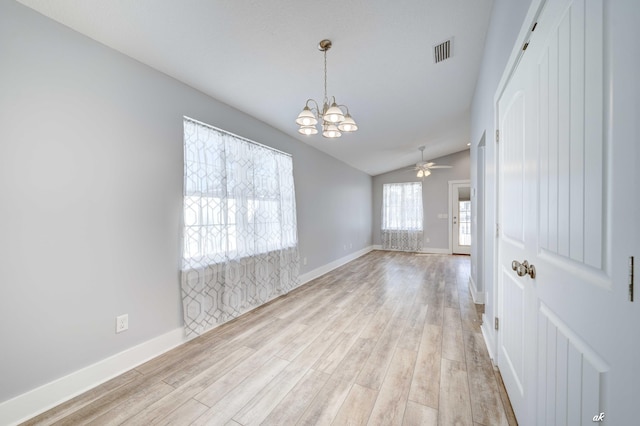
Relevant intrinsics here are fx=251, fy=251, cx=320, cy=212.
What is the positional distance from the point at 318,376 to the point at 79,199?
218 centimetres

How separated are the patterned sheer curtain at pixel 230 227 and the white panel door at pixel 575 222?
262cm

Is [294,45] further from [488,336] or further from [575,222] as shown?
[488,336]

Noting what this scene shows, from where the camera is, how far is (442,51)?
8.28 ft

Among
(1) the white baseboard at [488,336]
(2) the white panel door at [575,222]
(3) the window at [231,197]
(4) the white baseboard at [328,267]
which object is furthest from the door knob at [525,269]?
(4) the white baseboard at [328,267]

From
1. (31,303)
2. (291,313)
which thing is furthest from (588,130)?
(291,313)

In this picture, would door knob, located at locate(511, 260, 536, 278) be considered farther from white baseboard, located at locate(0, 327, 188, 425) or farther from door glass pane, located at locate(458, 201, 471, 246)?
door glass pane, located at locate(458, 201, 471, 246)

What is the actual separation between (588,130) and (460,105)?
3.85 m

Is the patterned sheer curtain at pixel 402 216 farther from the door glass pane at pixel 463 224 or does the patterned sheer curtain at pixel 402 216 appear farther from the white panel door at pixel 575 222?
the white panel door at pixel 575 222

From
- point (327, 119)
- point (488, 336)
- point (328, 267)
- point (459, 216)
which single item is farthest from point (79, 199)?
point (459, 216)

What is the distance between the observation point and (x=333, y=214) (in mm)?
5602

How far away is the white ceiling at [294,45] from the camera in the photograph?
1746 millimetres

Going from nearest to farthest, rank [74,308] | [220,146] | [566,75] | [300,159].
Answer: [566,75] → [74,308] → [220,146] → [300,159]

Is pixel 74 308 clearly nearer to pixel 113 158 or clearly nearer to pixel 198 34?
pixel 113 158

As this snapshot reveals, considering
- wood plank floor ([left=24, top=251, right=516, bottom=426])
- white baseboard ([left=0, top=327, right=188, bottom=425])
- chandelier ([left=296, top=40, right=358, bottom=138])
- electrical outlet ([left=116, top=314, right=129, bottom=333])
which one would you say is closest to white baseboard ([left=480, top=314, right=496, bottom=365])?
wood plank floor ([left=24, top=251, right=516, bottom=426])
